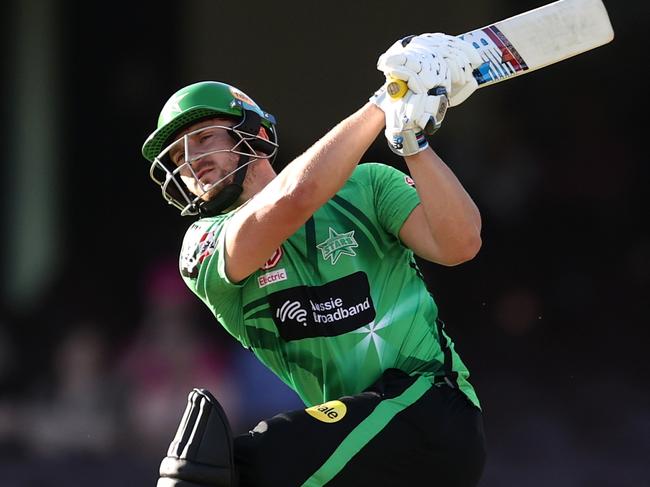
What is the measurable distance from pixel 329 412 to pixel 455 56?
784 mm

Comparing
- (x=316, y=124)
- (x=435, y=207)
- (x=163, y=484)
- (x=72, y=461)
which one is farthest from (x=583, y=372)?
(x=163, y=484)

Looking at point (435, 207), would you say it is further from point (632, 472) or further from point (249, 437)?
point (632, 472)

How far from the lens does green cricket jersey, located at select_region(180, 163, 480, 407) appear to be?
8.30ft

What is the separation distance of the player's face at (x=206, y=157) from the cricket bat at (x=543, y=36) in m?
0.70

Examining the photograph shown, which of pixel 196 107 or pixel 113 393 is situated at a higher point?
pixel 196 107

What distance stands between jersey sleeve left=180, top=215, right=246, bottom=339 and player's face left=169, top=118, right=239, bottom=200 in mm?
93

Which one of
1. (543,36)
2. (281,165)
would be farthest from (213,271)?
(281,165)

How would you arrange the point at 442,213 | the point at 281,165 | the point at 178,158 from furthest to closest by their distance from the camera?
the point at 281,165
the point at 178,158
the point at 442,213

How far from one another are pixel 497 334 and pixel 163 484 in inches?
111

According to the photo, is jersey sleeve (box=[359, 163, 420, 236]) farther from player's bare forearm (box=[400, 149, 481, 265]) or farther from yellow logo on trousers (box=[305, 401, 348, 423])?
yellow logo on trousers (box=[305, 401, 348, 423])

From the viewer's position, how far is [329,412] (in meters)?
2.32

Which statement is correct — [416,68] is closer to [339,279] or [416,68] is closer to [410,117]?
[410,117]

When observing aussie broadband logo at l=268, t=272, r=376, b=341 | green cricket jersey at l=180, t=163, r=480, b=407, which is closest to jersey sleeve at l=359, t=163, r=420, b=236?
green cricket jersey at l=180, t=163, r=480, b=407

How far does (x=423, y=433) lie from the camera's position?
7.77ft
